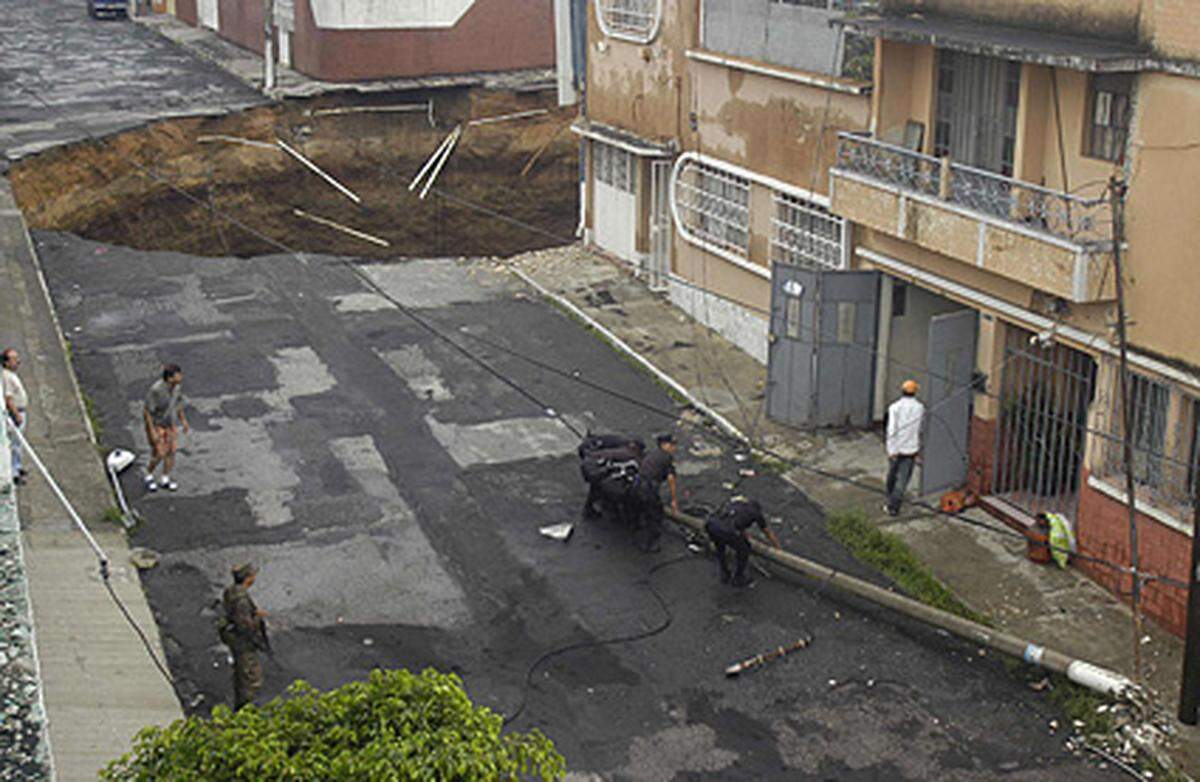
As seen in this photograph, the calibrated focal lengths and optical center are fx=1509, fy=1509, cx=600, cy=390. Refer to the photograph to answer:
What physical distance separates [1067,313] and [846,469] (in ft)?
12.4

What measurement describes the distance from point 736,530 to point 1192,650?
14.0 ft

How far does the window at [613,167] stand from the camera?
82.0ft

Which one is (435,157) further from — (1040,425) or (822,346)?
(1040,425)

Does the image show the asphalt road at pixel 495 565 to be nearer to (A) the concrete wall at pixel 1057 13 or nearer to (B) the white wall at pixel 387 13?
(A) the concrete wall at pixel 1057 13

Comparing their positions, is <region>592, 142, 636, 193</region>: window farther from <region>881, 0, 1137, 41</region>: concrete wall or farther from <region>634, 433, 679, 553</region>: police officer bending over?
<region>634, 433, 679, 553</region>: police officer bending over

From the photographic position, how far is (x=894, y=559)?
1547 cm

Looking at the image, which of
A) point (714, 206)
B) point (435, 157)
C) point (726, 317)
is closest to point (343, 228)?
point (435, 157)

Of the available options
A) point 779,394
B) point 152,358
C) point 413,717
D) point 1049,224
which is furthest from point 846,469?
point 413,717

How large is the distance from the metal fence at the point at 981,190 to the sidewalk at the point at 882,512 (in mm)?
3354

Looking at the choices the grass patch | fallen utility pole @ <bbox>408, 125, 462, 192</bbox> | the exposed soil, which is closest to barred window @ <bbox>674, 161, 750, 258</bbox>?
the grass patch

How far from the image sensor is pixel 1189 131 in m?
13.2

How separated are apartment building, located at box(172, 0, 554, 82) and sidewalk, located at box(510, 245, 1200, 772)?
13.4 metres

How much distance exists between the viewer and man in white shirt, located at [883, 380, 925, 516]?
16.2 metres

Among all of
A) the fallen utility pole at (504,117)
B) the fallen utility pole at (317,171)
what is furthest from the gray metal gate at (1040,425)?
the fallen utility pole at (504,117)
